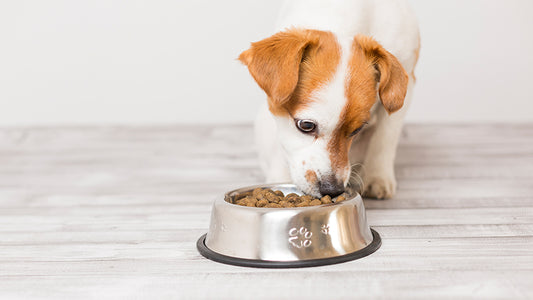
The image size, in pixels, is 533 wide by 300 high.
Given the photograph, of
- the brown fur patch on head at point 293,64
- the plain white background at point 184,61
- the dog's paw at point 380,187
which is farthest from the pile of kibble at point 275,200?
the plain white background at point 184,61

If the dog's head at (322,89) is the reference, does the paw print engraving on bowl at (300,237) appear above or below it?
below

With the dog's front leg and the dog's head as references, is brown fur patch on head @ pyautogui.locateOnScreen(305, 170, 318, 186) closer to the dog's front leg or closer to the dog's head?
the dog's head

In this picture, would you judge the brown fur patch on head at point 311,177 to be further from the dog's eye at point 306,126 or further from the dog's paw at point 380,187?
the dog's paw at point 380,187

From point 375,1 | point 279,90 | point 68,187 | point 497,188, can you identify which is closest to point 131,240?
point 279,90

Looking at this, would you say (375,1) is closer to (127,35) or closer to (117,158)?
(117,158)

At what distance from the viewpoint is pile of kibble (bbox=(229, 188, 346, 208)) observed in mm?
1900

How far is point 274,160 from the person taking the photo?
249 centimetres

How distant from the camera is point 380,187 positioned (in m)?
2.50

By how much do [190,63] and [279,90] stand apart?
2889mm

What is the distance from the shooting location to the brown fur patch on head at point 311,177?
197 cm

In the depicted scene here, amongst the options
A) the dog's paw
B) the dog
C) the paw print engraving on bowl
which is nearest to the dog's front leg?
the dog's paw

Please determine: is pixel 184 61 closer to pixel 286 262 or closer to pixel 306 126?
pixel 306 126

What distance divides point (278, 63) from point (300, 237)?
518 mm

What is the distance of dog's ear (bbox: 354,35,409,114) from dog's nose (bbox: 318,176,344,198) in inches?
11.0
